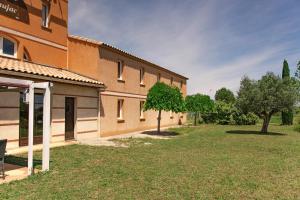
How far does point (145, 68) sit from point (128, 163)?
51.9 feet

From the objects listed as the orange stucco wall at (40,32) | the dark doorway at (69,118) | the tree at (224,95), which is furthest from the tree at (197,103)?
the tree at (224,95)

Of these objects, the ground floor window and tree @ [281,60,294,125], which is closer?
the ground floor window

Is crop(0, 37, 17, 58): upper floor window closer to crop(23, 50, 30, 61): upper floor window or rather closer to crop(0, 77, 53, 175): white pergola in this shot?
crop(23, 50, 30, 61): upper floor window

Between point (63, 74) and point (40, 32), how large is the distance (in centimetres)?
285

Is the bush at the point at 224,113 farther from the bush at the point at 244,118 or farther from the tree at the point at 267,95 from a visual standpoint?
the tree at the point at 267,95

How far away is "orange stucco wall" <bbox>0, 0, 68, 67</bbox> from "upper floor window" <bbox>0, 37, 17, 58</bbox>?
0.18m

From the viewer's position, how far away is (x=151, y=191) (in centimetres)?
671

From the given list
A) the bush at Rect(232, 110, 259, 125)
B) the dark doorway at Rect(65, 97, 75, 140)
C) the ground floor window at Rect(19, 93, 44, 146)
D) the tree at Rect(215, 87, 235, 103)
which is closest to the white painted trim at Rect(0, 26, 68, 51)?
the ground floor window at Rect(19, 93, 44, 146)

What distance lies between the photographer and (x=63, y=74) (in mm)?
15578

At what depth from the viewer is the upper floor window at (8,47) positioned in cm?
1426

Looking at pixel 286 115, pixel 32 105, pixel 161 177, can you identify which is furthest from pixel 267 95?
pixel 32 105

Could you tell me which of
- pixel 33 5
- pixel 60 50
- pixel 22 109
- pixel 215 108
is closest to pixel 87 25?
pixel 60 50

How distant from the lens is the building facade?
500 inches

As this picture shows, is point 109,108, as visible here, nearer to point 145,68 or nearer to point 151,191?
point 145,68
